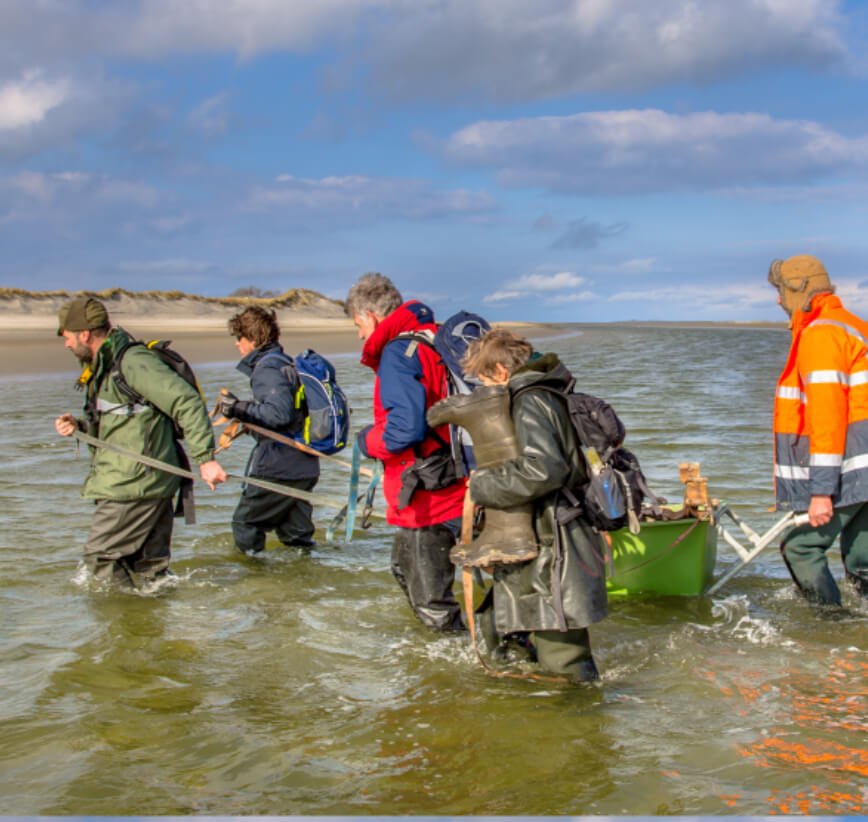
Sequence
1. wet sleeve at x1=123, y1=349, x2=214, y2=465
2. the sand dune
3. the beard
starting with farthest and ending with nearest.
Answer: the sand dune, the beard, wet sleeve at x1=123, y1=349, x2=214, y2=465

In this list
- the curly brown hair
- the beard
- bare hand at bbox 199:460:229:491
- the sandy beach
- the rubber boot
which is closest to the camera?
the rubber boot

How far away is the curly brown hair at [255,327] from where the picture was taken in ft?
23.5

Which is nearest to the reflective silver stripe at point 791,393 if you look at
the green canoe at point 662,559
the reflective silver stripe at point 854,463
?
the reflective silver stripe at point 854,463

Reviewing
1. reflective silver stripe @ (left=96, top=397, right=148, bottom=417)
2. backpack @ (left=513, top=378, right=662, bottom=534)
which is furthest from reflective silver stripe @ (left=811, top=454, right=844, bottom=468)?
reflective silver stripe @ (left=96, top=397, right=148, bottom=417)

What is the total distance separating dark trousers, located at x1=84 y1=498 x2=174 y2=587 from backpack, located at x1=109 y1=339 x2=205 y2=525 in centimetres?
11

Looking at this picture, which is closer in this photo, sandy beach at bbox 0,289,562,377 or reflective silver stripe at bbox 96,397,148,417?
reflective silver stripe at bbox 96,397,148,417

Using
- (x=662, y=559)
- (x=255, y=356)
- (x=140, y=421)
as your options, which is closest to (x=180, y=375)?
(x=140, y=421)

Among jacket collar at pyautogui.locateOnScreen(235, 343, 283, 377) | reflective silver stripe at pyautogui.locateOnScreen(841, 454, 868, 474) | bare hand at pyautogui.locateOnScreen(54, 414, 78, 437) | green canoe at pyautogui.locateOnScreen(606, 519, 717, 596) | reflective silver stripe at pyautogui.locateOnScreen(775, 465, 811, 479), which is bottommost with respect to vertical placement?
green canoe at pyautogui.locateOnScreen(606, 519, 717, 596)

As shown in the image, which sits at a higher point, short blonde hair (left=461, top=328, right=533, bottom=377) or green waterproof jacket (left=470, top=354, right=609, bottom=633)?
short blonde hair (left=461, top=328, right=533, bottom=377)

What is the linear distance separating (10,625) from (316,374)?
8.96 ft

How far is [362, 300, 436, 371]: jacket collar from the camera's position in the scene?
15.9 feet

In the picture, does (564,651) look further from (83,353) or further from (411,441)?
(83,353)

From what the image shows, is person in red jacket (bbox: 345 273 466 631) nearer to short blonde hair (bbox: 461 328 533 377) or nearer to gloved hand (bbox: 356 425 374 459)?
gloved hand (bbox: 356 425 374 459)

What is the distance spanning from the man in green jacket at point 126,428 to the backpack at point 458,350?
165cm
